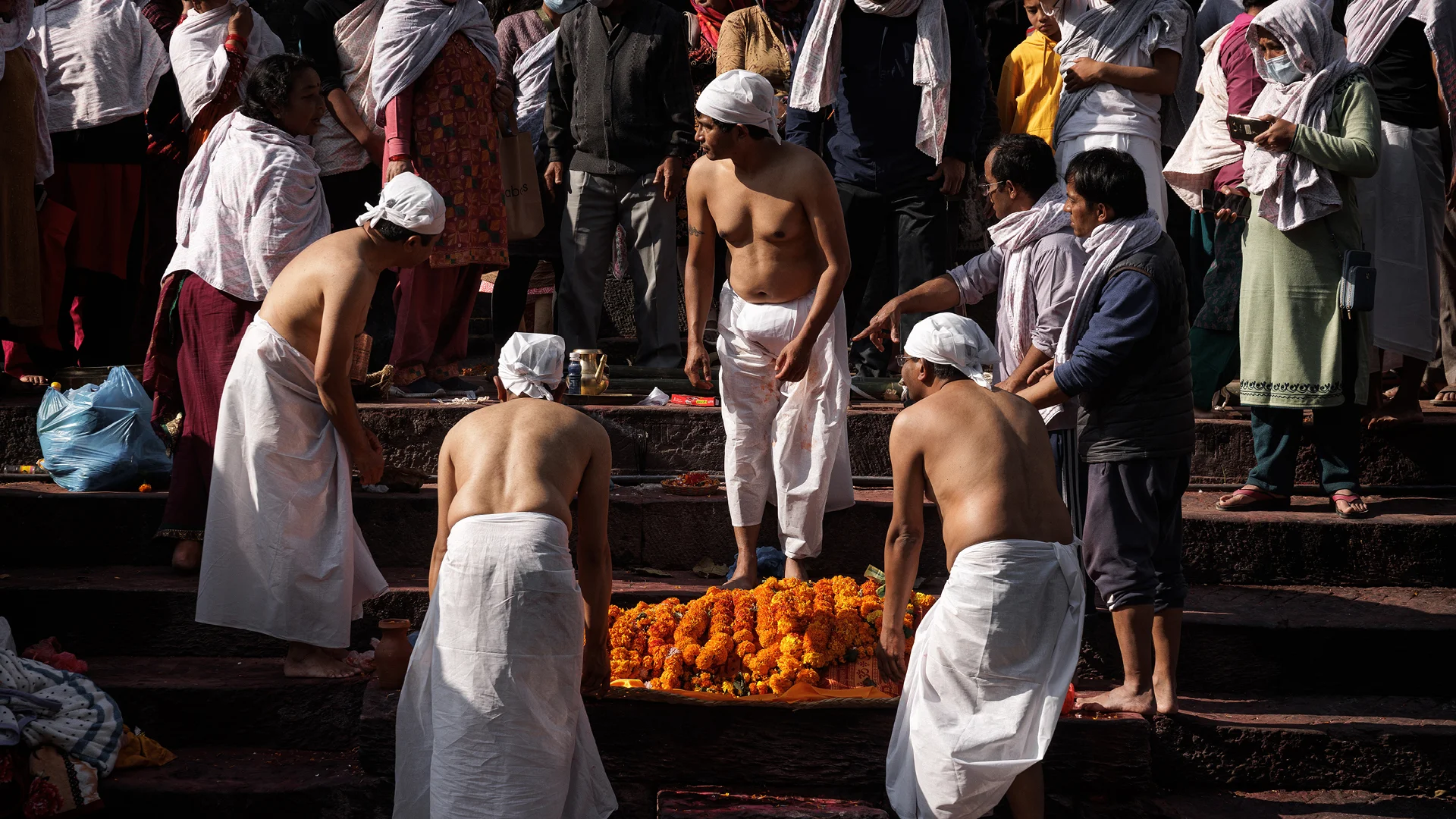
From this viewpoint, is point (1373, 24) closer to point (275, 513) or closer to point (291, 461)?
point (291, 461)

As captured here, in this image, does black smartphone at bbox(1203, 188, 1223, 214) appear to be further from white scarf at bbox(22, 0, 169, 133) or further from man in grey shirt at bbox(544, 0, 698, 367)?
white scarf at bbox(22, 0, 169, 133)

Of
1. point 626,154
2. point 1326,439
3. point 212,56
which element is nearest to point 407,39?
point 212,56

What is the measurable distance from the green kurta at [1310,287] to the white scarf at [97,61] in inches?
232

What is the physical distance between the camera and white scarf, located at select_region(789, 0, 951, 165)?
23.6 feet

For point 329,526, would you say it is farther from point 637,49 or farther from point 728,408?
point 637,49

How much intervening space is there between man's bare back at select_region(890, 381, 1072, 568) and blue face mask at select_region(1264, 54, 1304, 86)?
301 cm

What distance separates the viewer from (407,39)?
7398 mm

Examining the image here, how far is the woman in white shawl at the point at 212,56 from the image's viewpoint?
7.13 metres

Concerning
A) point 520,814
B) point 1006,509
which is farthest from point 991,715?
point 520,814

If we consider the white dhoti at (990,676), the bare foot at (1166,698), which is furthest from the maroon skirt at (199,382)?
the bare foot at (1166,698)

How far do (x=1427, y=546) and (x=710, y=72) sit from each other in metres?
4.94

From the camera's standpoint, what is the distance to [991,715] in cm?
443

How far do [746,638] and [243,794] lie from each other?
6.11ft

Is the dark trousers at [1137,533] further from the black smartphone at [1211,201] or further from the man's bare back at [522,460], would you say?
the black smartphone at [1211,201]
